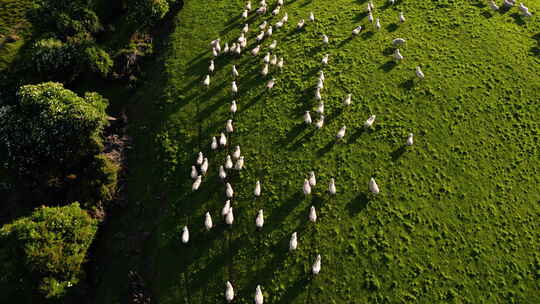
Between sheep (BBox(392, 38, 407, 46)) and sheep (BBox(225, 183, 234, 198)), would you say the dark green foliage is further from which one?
sheep (BBox(392, 38, 407, 46))

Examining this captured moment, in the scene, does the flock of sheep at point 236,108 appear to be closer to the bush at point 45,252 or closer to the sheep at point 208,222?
the sheep at point 208,222

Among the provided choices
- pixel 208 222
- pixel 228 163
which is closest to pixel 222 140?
pixel 228 163

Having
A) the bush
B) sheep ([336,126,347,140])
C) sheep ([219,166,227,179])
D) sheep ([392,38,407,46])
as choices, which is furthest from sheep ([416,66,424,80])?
the bush

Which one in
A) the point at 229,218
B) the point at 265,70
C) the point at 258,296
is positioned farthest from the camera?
the point at 265,70

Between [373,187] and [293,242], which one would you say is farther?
[373,187]

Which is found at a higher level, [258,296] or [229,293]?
[258,296]

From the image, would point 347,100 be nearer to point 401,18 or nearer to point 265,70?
point 265,70
